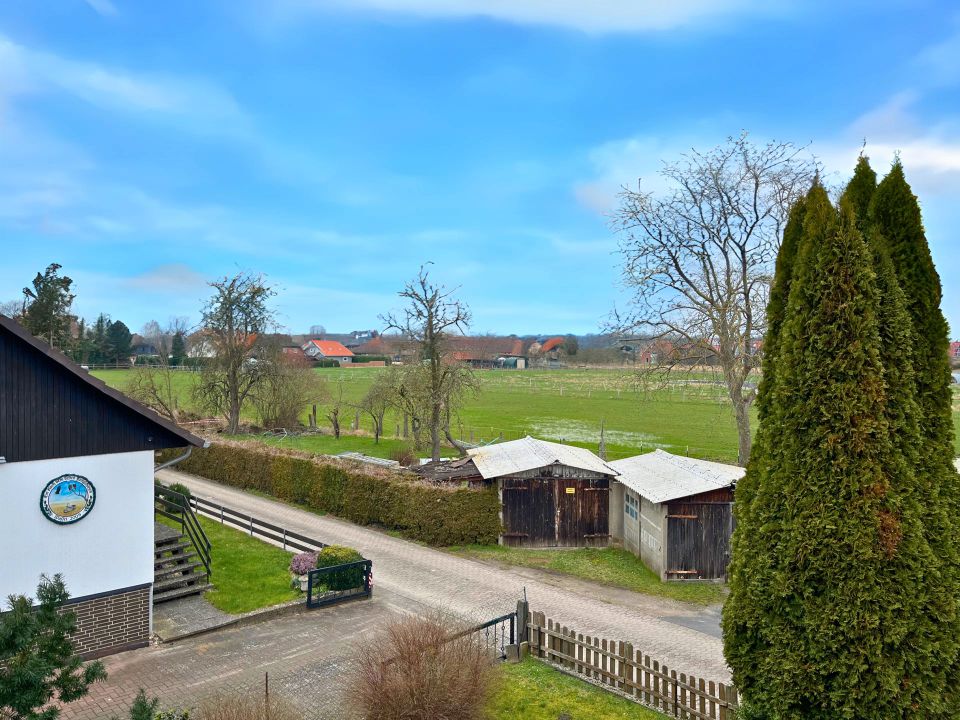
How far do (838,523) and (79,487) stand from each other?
1096 cm

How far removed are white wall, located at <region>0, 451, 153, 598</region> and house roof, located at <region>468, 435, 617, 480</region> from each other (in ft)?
31.0

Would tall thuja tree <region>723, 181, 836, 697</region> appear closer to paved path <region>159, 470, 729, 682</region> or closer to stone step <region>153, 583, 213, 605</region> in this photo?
paved path <region>159, 470, 729, 682</region>

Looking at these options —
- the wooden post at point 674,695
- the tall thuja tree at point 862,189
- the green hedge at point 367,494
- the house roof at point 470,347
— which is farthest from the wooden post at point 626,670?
the house roof at point 470,347

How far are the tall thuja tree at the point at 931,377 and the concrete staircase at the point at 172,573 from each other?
42.9 feet

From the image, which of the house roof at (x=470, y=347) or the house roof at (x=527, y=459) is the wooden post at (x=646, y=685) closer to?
the house roof at (x=527, y=459)

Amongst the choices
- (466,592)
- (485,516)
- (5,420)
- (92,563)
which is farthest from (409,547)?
(5,420)

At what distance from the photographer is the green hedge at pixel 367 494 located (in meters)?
18.7

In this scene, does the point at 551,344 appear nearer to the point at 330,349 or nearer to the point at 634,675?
the point at 330,349

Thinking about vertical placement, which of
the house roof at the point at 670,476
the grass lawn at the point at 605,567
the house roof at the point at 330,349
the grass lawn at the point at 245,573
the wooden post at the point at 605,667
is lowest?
the grass lawn at the point at 605,567

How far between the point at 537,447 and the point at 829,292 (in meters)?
14.1

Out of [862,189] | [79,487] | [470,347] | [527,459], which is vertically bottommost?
[527,459]

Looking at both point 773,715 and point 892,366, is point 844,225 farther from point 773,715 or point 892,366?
point 773,715

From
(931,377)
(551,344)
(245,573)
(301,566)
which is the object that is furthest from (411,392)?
(551,344)

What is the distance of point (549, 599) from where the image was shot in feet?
47.7
